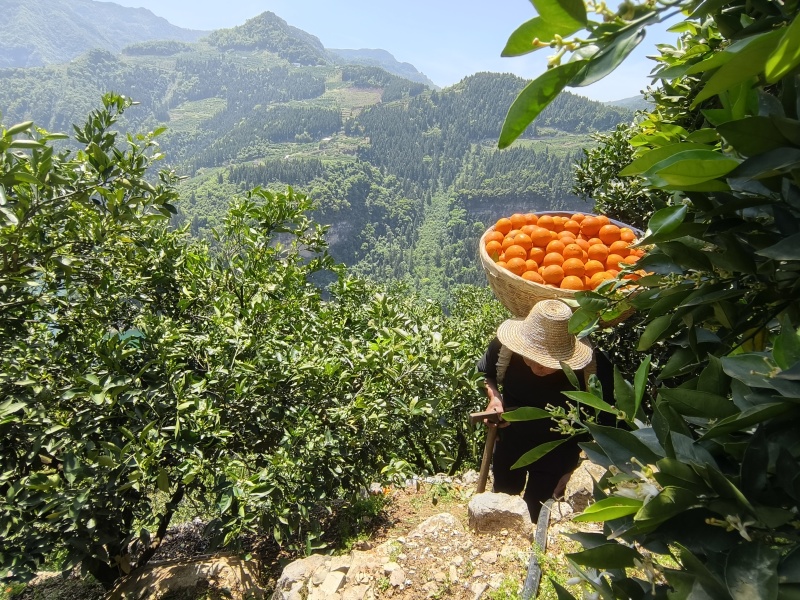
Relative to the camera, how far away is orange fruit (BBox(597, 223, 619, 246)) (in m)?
2.98

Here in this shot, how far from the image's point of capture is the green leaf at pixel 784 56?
384 mm

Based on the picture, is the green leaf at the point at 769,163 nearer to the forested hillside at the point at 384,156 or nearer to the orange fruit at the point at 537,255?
the orange fruit at the point at 537,255

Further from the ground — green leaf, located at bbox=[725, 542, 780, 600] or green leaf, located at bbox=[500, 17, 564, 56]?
green leaf, located at bbox=[500, 17, 564, 56]

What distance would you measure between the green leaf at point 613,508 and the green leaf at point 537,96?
437 millimetres

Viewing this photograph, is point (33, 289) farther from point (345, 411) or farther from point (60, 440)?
point (345, 411)

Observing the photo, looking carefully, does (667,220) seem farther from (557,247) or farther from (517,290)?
(557,247)

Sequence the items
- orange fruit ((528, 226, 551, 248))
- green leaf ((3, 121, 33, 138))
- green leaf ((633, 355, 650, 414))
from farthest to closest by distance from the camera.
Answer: orange fruit ((528, 226, 551, 248))
green leaf ((3, 121, 33, 138))
green leaf ((633, 355, 650, 414))

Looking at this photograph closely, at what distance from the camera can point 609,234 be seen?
9.86ft

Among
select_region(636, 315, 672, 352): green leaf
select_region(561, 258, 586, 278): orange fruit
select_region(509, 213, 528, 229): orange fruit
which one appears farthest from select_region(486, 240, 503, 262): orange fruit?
select_region(636, 315, 672, 352): green leaf

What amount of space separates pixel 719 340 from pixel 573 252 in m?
2.11

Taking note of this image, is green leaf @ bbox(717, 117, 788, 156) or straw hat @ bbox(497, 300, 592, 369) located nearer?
green leaf @ bbox(717, 117, 788, 156)

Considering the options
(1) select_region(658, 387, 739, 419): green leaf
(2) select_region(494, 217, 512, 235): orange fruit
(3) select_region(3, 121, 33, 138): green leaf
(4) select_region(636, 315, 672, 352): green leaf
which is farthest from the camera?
(2) select_region(494, 217, 512, 235): orange fruit

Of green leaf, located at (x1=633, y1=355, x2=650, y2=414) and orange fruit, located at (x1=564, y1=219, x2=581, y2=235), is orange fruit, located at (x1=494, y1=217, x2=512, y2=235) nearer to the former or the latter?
orange fruit, located at (x1=564, y1=219, x2=581, y2=235)

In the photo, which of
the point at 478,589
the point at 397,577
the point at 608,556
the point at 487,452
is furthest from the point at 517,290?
the point at 608,556
